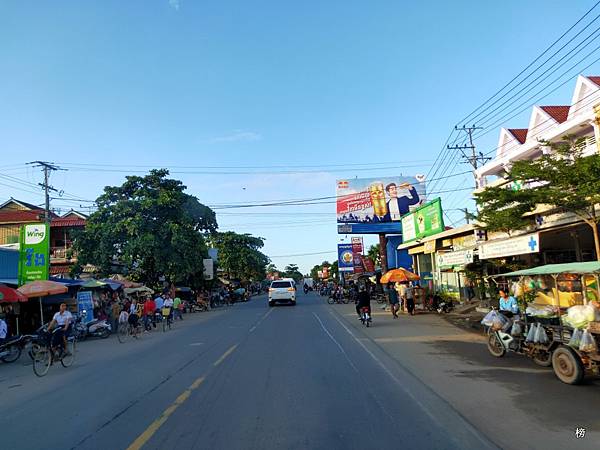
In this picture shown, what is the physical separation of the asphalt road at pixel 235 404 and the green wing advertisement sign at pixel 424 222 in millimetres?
17443

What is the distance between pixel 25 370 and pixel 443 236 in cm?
2166

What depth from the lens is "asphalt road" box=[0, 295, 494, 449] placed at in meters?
5.45

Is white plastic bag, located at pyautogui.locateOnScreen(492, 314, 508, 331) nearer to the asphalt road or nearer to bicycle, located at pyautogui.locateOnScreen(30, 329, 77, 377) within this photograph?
the asphalt road

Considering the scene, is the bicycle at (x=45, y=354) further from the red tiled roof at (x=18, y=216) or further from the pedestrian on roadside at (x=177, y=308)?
the red tiled roof at (x=18, y=216)

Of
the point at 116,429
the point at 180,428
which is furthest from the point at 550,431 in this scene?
the point at 116,429

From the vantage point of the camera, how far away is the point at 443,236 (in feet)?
88.3

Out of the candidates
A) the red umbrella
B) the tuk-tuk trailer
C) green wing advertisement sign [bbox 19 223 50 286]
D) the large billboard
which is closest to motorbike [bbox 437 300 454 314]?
the tuk-tuk trailer

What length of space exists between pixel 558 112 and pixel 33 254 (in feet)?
107

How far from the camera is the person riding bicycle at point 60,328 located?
1193 centimetres

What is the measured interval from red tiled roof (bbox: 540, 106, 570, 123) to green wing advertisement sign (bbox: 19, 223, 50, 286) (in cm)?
3070

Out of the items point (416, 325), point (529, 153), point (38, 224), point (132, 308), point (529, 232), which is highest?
point (529, 153)

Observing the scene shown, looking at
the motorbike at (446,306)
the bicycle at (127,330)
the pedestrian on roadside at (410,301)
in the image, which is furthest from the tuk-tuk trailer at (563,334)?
the bicycle at (127,330)

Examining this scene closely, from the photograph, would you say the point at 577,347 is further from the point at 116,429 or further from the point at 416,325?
the point at 416,325

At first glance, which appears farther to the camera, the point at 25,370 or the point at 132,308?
the point at 132,308
